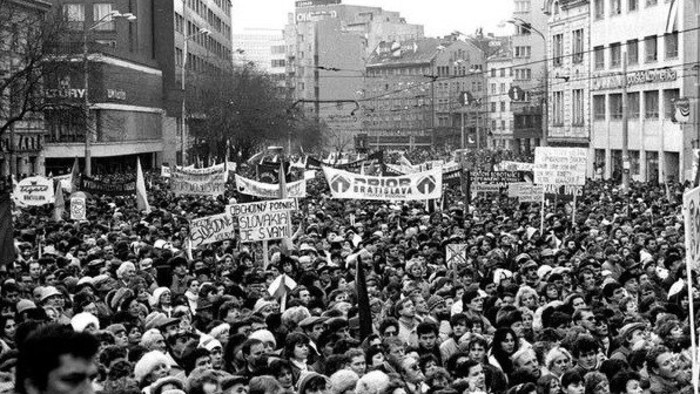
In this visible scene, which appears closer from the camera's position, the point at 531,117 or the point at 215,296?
the point at 215,296

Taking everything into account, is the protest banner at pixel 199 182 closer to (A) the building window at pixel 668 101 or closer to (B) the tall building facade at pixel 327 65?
(A) the building window at pixel 668 101

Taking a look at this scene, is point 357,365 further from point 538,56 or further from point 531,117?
point 538,56

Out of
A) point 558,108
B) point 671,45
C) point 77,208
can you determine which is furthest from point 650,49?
point 77,208

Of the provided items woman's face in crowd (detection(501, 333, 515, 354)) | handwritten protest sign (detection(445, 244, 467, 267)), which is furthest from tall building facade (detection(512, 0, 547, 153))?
woman's face in crowd (detection(501, 333, 515, 354))

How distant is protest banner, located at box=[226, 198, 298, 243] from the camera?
19578 mm

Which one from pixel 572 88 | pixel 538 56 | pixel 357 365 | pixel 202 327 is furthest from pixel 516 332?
pixel 538 56

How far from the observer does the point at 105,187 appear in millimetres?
31250

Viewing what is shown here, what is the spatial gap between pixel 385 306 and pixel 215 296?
5.43 feet

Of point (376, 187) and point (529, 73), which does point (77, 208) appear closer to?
point (376, 187)

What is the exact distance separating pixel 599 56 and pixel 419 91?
336 ft

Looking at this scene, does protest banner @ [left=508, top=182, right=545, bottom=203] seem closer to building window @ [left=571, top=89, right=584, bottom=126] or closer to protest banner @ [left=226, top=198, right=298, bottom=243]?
protest banner @ [left=226, top=198, right=298, bottom=243]

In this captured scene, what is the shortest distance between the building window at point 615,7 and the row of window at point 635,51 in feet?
4.73

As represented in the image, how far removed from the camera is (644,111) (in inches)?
2611

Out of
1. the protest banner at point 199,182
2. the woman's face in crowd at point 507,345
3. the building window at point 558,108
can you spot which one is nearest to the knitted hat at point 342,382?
the woman's face in crowd at point 507,345
